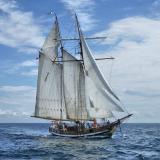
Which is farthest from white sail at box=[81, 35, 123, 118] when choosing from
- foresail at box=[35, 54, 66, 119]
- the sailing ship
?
foresail at box=[35, 54, 66, 119]

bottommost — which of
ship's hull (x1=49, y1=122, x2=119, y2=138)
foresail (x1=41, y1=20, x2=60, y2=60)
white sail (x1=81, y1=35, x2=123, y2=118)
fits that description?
ship's hull (x1=49, y1=122, x2=119, y2=138)

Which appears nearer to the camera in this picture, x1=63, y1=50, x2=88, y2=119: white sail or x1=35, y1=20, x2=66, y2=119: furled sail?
x1=63, y1=50, x2=88, y2=119: white sail

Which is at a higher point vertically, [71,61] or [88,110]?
[71,61]

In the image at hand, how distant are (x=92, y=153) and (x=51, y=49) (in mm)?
35106

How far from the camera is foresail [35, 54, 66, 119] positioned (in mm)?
87688

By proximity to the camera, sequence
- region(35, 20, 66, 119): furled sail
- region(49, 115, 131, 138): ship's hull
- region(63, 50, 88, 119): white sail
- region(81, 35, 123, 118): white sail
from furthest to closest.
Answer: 1. region(35, 20, 66, 119): furled sail
2. region(63, 50, 88, 119): white sail
3. region(49, 115, 131, 138): ship's hull
4. region(81, 35, 123, 118): white sail

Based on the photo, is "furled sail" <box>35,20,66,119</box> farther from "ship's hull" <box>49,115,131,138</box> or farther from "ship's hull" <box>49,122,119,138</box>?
"ship's hull" <box>49,122,119,138</box>

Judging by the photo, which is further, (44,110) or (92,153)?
(44,110)

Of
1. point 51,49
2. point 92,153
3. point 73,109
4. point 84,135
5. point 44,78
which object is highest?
point 51,49

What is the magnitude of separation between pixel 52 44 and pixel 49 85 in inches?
310

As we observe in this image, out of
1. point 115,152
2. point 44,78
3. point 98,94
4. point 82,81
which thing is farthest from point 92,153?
point 44,78

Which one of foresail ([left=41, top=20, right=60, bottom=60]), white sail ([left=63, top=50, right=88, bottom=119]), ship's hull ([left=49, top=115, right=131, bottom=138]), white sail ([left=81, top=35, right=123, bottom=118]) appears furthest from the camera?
foresail ([left=41, top=20, right=60, bottom=60])

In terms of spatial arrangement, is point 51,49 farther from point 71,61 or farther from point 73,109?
point 73,109

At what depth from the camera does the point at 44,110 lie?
3462 inches
